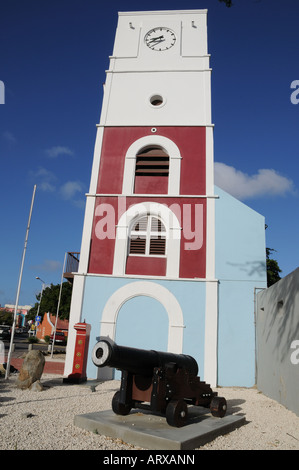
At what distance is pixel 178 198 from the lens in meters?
13.2

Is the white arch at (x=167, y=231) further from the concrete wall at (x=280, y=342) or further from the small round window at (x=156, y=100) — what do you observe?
the small round window at (x=156, y=100)

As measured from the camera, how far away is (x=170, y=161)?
546 inches

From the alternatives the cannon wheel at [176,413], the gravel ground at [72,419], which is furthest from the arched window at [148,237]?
the cannon wheel at [176,413]

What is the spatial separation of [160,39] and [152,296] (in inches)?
486

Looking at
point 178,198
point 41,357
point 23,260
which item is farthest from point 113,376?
point 178,198

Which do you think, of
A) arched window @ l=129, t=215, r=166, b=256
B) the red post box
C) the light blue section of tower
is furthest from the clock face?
the red post box

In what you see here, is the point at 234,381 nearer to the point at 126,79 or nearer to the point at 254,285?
the point at 254,285

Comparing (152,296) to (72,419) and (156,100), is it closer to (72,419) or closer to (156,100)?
(72,419)

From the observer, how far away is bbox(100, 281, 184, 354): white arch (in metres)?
11.7

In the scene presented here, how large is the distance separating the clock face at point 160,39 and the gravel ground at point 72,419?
14822 mm

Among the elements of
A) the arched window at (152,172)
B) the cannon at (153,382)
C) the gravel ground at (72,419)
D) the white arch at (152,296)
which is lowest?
the gravel ground at (72,419)

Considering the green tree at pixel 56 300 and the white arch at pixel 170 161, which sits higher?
the white arch at pixel 170 161

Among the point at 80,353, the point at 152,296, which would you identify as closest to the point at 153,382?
the point at 80,353

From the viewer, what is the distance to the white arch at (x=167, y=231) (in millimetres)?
12520
